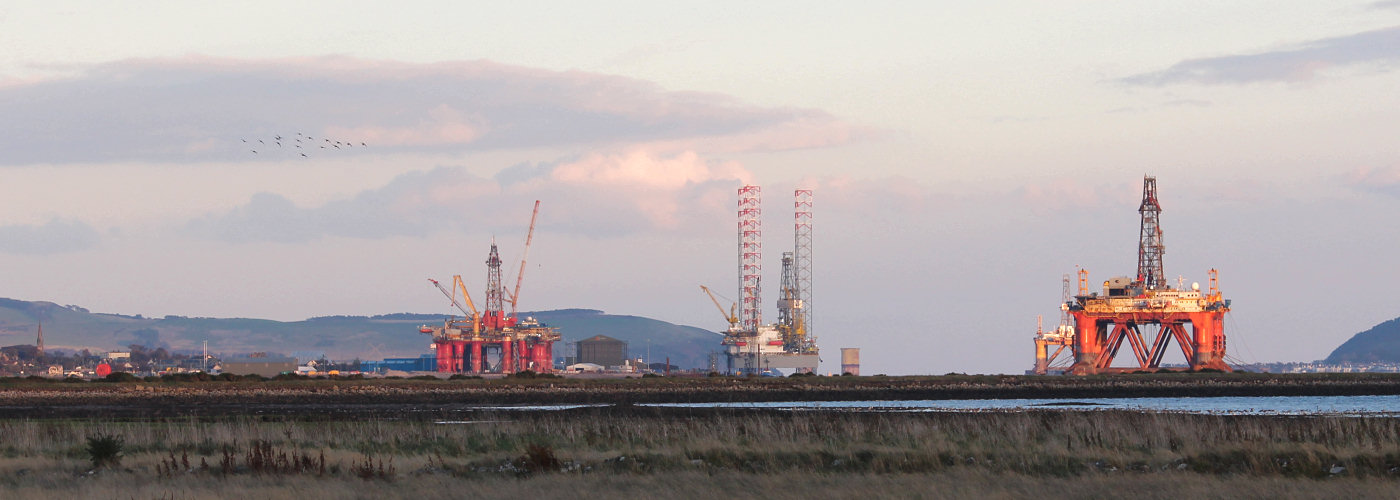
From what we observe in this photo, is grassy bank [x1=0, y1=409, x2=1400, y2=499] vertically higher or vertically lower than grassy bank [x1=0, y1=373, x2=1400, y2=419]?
lower

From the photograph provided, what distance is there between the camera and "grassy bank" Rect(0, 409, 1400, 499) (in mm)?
31031

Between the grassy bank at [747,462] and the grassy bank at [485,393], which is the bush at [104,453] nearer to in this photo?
the grassy bank at [747,462]

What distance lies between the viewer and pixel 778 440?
4469 cm

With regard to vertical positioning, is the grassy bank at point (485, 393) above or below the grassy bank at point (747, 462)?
above

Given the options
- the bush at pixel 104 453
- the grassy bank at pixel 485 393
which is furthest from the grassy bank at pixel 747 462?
the grassy bank at pixel 485 393

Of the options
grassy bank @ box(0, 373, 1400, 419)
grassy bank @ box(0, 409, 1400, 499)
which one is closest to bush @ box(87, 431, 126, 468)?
grassy bank @ box(0, 409, 1400, 499)

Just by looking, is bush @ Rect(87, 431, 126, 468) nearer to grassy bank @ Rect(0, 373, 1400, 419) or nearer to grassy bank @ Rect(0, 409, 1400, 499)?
grassy bank @ Rect(0, 409, 1400, 499)

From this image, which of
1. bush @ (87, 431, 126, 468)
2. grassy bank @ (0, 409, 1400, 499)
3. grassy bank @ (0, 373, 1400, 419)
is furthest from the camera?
grassy bank @ (0, 373, 1400, 419)

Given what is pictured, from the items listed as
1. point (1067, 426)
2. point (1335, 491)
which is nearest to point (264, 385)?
point (1067, 426)

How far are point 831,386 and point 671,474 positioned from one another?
111039 millimetres

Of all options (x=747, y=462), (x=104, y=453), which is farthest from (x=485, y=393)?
(x=747, y=462)

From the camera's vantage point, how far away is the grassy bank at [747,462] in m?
31.0

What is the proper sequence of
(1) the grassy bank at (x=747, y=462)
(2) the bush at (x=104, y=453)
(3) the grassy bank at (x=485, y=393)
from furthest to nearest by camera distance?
(3) the grassy bank at (x=485, y=393) < (2) the bush at (x=104, y=453) < (1) the grassy bank at (x=747, y=462)

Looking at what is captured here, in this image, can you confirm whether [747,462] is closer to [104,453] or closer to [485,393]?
[104,453]
